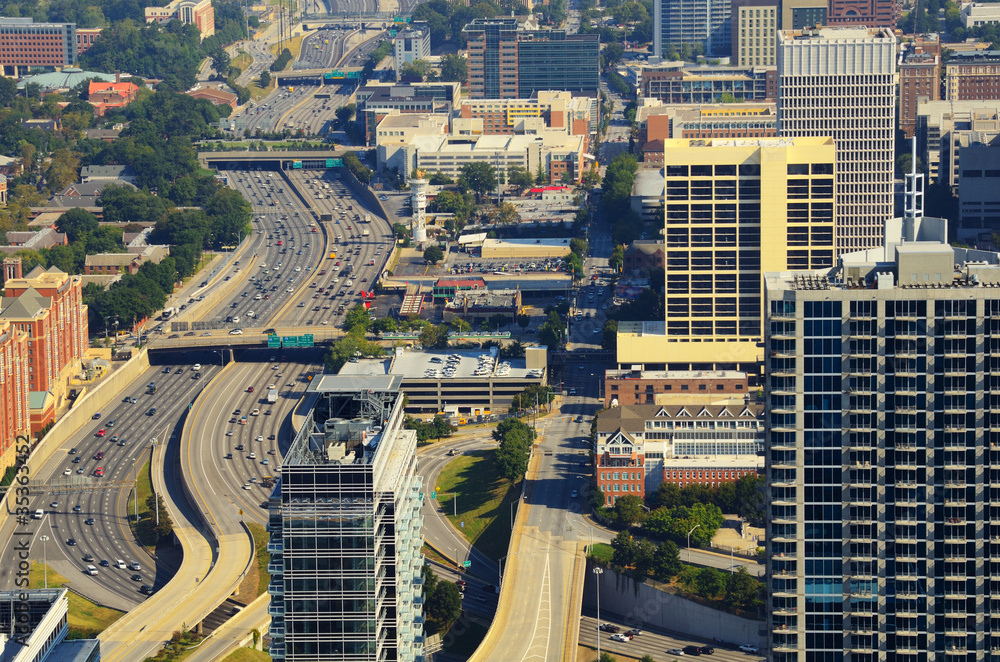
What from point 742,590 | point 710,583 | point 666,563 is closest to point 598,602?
point 666,563

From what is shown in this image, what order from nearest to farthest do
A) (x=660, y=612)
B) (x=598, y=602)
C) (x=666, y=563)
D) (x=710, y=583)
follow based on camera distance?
(x=710, y=583) < (x=598, y=602) < (x=660, y=612) < (x=666, y=563)

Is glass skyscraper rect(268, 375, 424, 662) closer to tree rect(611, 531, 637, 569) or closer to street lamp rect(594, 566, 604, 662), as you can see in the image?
street lamp rect(594, 566, 604, 662)

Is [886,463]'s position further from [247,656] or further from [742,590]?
[247,656]

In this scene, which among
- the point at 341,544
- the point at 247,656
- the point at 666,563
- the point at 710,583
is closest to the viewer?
the point at 341,544

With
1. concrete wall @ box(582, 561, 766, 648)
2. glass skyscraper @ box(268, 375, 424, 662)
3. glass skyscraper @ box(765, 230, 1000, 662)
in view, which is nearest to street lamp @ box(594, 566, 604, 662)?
concrete wall @ box(582, 561, 766, 648)

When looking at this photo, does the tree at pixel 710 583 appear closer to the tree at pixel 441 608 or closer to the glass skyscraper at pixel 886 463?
the tree at pixel 441 608

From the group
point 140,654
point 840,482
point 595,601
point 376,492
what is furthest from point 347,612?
point 595,601
